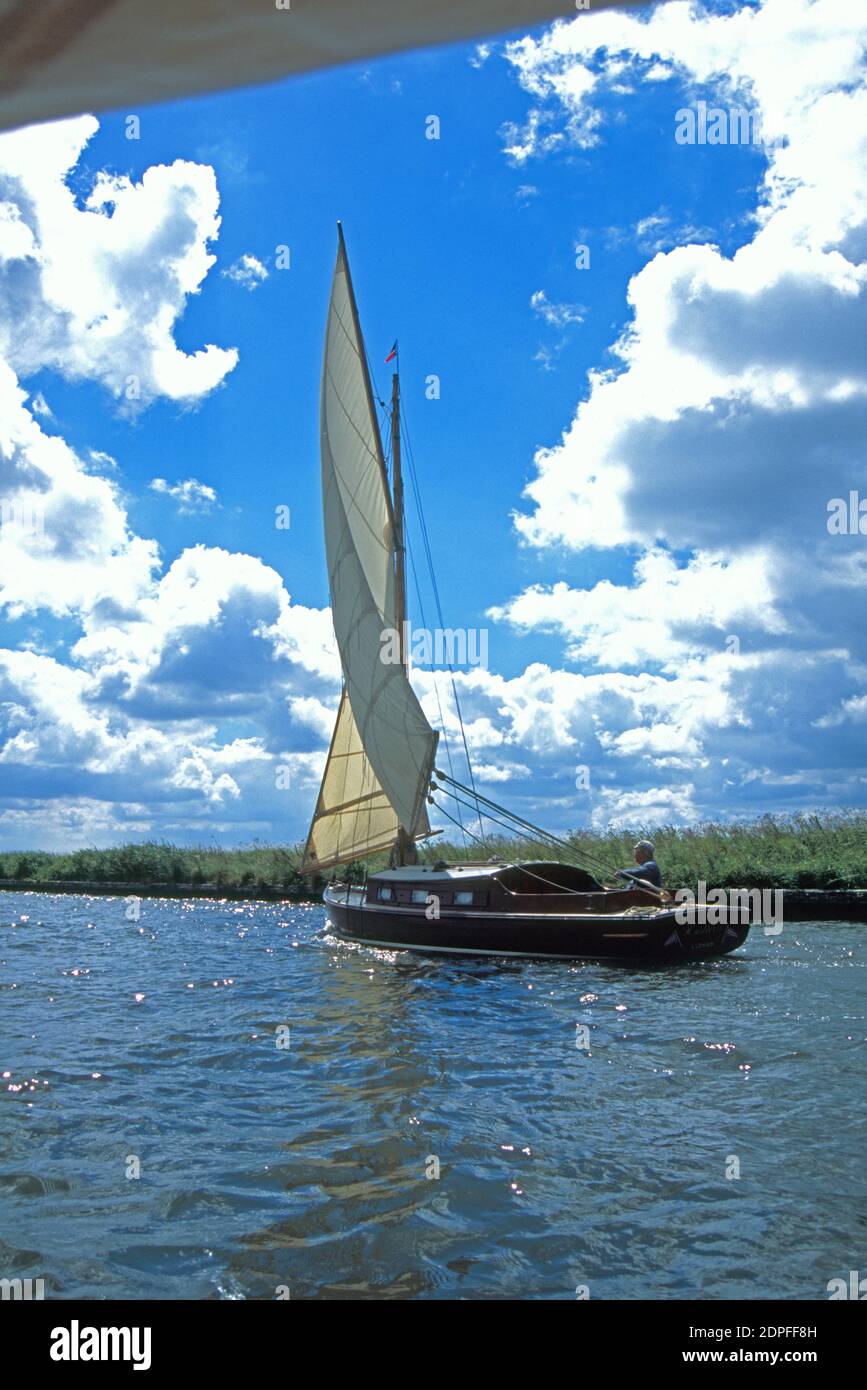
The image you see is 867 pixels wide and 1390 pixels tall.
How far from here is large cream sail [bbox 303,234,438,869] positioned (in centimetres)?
2283

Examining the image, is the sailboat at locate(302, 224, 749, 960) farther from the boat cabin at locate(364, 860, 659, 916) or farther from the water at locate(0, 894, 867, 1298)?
the water at locate(0, 894, 867, 1298)

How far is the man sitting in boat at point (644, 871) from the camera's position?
19094 mm

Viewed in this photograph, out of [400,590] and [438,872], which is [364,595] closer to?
[400,590]

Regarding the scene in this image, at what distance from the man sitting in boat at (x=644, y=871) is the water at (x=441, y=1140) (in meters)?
3.15

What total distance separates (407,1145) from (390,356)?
23476mm

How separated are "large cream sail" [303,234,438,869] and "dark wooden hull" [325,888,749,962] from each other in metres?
3.45

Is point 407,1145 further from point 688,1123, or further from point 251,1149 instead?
point 688,1123

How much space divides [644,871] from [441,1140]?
40.3 feet

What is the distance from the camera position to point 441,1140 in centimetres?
782

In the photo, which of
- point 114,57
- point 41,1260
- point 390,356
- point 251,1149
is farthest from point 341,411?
point 114,57

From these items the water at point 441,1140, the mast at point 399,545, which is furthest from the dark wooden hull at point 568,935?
the mast at point 399,545

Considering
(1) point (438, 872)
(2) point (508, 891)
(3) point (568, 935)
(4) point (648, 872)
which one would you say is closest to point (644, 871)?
(4) point (648, 872)

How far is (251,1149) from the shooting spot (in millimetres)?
7684

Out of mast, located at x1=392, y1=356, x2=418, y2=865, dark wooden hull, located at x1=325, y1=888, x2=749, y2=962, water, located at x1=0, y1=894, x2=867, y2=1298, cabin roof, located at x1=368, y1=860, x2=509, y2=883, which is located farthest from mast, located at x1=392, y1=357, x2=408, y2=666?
water, located at x1=0, y1=894, x2=867, y2=1298
